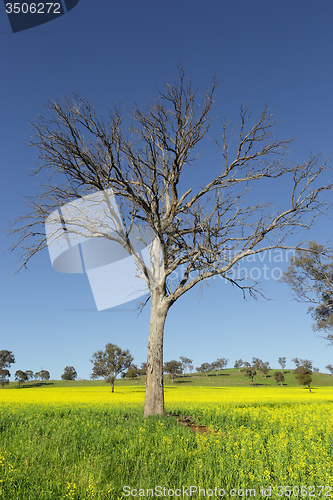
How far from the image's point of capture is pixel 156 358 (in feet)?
37.9

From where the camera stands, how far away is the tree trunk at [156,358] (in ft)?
36.8

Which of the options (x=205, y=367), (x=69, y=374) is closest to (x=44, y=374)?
(x=69, y=374)

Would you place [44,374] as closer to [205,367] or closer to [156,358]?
[205,367]

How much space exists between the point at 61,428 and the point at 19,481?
14.3 feet

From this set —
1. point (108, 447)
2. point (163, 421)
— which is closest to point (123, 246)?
point (163, 421)

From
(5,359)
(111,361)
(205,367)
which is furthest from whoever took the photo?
(205,367)

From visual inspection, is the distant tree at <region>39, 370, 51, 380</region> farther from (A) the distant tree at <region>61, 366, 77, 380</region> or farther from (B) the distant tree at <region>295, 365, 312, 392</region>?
(B) the distant tree at <region>295, 365, 312, 392</region>

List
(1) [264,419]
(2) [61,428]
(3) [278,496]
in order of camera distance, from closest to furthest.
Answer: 1. (3) [278,496]
2. (2) [61,428]
3. (1) [264,419]

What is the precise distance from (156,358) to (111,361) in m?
52.8

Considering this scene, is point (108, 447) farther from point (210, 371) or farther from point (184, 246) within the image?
point (210, 371)

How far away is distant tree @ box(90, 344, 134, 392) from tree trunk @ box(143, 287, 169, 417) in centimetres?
5218

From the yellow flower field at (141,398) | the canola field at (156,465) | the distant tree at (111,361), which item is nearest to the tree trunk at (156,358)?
the canola field at (156,465)

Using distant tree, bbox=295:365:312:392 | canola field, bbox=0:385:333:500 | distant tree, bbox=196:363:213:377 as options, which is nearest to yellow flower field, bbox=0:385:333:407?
canola field, bbox=0:385:333:500

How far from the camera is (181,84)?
504 inches
